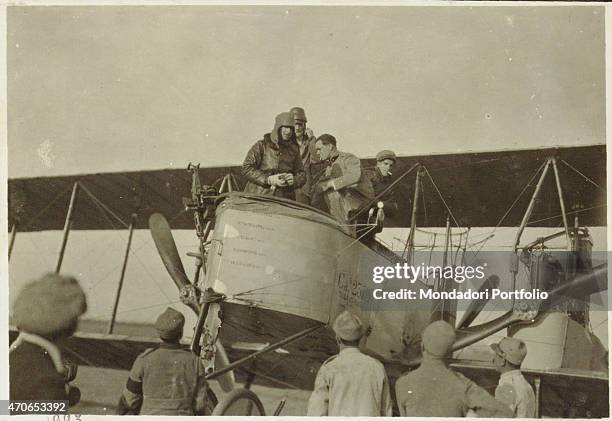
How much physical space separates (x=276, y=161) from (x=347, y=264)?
2.47 ft

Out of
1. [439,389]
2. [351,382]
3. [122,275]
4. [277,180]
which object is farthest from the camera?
[122,275]

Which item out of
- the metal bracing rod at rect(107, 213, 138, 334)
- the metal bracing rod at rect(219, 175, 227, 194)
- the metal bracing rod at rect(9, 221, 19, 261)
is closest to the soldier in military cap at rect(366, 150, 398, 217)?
the metal bracing rod at rect(219, 175, 227, 194)

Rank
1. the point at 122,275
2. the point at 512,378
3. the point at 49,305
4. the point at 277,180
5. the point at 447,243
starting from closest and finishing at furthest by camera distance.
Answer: the point at 512,378
the point at 277,180
the point at 49,305
the point at 447,243
the point at 122,275

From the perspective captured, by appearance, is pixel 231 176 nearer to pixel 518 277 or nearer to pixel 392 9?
pixel 392 9

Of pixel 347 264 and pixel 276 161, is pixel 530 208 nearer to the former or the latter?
pixel 347 264

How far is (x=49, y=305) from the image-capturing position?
15.1 feet

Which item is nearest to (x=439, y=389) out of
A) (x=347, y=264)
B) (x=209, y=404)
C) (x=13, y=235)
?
(x=347, y=264)

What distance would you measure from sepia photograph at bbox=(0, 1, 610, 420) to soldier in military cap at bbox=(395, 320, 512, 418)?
0.78 metres

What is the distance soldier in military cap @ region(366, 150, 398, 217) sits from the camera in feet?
15.6

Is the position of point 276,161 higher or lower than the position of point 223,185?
higher

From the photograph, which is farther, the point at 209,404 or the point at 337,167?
the point at 337,167

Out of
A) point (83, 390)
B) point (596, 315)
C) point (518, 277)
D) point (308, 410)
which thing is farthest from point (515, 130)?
point (83, 390)

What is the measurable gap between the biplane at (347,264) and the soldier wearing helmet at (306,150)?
0.32m

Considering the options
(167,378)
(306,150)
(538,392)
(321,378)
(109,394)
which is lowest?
(109,394)
